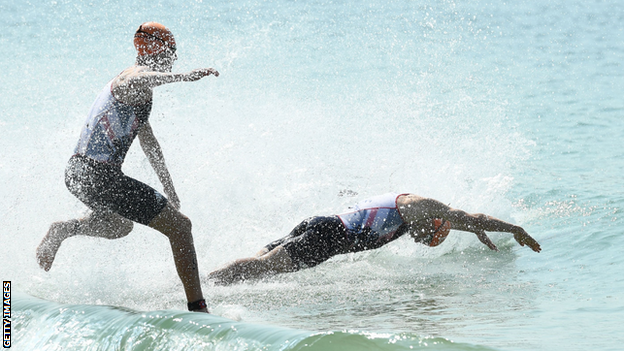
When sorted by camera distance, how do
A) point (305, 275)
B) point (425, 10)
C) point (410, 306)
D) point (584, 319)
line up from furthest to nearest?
point (425, 10) → point (305, 275) → point (410, 306) → point (584, 319)

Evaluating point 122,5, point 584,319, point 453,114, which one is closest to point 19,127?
point 453,114

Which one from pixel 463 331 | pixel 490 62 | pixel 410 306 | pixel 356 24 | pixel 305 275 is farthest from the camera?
pixel 356 24

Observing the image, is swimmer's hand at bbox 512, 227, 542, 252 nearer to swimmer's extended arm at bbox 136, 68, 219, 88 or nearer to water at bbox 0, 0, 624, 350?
water at bbox 0, 0, 624, 350

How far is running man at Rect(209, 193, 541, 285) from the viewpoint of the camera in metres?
6.15

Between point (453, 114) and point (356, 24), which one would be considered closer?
point (453, 114)

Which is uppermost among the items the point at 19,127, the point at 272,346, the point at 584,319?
the point at 19,127

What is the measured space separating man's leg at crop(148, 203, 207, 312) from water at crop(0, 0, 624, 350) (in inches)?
13.1

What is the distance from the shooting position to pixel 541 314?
512 cm

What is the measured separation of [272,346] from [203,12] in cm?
2645

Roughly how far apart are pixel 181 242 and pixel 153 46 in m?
1.46

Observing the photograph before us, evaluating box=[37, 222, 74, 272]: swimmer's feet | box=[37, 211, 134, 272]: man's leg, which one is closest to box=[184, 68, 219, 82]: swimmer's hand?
box=[37, 211, 134, 272]: man's leg

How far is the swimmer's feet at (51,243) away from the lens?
18.2 feet

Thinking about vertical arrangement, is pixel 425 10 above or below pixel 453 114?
above

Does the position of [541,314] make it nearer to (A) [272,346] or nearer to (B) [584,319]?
(B) [584,319]
